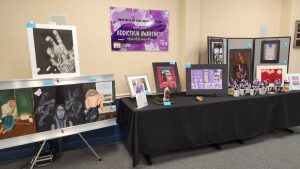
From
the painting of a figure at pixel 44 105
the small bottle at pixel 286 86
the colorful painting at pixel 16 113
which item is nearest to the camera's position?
the colorful painting at pixel 16 113

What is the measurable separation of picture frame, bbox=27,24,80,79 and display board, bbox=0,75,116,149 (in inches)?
4.0

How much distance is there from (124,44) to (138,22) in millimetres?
377

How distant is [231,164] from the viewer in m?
2.32

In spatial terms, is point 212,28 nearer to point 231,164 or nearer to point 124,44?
point 124,44

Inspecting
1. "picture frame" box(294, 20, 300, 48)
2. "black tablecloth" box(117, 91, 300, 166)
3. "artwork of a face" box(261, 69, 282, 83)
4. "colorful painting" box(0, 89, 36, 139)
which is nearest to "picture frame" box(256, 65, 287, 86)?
"artwork of a face" box(261, 69, 282, 83)

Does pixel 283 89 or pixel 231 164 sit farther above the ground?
pixel 283 89

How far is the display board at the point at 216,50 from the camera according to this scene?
9.88 ft

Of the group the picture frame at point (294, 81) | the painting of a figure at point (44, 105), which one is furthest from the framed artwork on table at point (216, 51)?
the painting of a figure at point (44, 105)

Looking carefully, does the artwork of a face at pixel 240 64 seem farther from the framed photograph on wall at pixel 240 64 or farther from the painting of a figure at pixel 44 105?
the painting of a figure at pixel 44 105

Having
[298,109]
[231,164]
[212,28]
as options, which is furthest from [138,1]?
[298,109]

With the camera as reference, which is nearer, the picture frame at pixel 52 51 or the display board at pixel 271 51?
the picture frame at pixel 52 51

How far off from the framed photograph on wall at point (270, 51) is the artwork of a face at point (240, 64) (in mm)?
246

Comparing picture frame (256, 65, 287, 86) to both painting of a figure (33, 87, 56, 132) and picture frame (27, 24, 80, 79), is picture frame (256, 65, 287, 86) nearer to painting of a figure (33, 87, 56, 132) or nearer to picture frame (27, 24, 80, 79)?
picture frame (27, 24, 80, 79)

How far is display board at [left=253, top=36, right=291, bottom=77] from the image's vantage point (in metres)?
3.28
